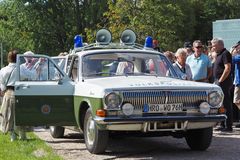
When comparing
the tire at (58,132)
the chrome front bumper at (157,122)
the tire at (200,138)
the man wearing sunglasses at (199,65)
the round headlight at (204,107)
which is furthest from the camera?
the man wearing sunglasses at (199,65)

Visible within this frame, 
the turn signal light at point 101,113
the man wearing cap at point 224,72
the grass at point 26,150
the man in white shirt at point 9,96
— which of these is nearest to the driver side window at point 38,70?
the man in white shirt at point 9,96

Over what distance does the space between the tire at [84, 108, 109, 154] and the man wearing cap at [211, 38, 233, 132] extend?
371cm

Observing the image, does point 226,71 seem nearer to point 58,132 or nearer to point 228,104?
point 228,104

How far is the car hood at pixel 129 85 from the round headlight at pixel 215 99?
0.10 m

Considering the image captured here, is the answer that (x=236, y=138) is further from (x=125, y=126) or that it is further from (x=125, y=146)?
(x=125, y=126)

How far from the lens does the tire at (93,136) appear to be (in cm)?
861

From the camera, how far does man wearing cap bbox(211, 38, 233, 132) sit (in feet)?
37.6

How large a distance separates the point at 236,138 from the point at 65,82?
358 centimetres

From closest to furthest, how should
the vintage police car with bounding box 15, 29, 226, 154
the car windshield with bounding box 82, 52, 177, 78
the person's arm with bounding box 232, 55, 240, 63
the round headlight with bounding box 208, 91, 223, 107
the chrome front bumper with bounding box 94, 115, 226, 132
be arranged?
the chrome front bumper with bounding box 94, 115, 226, 132, the vintage police car with bounding box 15, 29, 226, 154, the round headlight with bounding box 208, 91, 223, 107, the car windshield with bounding box 82, 52, 177, 78, the person's arm with bounding box 232, 55, 240, 63

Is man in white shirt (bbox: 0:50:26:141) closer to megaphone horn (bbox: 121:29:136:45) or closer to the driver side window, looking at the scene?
the driver side window

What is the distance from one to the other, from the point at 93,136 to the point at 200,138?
5.93 ft

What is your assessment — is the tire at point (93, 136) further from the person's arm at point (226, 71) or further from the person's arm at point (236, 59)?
the person's arm at point (236, 59)

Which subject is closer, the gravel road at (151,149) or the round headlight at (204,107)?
the round headlight at (204,107)

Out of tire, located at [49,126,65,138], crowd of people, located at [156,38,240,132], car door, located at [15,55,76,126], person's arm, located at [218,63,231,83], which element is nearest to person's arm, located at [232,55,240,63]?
crowd of people, located at [156,38,240,132]
